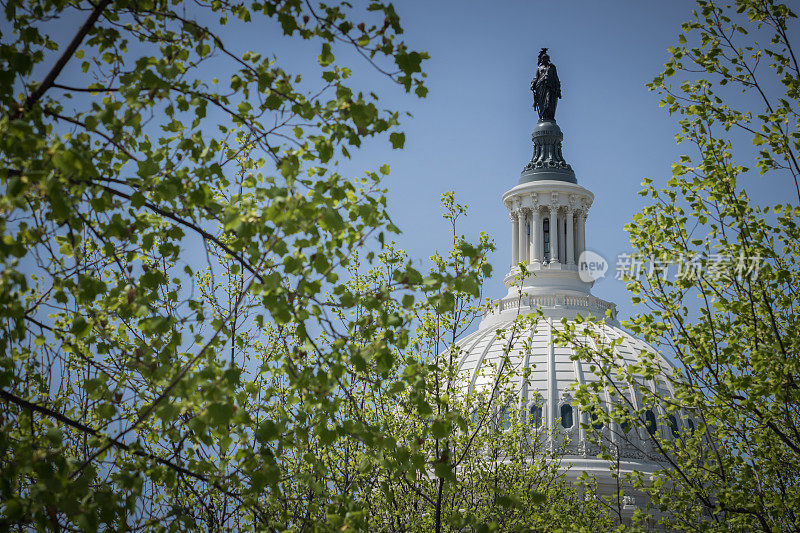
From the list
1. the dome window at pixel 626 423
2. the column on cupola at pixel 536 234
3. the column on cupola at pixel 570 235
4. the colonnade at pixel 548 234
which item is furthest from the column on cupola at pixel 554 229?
the dome window at pixel 626 423

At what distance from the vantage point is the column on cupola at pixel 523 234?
287ft

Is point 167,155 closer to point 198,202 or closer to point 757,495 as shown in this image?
point 198,202

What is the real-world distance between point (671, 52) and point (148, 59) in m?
9.05

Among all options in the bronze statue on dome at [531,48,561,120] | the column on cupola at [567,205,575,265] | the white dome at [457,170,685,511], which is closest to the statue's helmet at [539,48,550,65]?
the bronze statue on dome at [531,48,561,120]

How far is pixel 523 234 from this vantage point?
290 ft

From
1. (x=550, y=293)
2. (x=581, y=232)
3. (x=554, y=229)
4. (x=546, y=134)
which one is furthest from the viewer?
(x=546, y=134)

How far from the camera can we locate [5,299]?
583cm

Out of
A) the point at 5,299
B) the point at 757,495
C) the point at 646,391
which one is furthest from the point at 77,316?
the point at 757,495

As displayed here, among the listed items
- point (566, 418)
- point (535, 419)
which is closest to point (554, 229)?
point (566, 418)

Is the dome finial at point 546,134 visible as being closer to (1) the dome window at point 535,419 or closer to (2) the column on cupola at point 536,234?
(2) the column on cupola at point 536,234

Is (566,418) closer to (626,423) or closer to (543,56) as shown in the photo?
(543,56)

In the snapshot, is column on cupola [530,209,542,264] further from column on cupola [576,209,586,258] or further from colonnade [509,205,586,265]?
column on cupola [576,209,586,258]

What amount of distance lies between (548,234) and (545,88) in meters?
16.0

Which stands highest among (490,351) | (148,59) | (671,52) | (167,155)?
(490,351)
